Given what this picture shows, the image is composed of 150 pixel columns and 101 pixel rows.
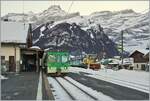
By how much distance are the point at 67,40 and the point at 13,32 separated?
2952cm

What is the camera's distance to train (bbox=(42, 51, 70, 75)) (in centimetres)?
4503

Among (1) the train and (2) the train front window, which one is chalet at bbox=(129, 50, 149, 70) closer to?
(1) the train

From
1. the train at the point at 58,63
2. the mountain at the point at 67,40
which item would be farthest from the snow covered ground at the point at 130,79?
the mountain at the point at 67,40

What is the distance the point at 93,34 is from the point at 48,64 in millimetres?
26910

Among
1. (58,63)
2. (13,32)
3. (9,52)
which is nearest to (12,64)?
(9,52)

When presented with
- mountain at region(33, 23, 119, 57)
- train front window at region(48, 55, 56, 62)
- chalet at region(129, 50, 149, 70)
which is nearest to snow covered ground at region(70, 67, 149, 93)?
train front window at region(48, 55, 56, 62)

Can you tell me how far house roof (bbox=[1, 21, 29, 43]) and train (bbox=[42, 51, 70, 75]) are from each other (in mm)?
10396

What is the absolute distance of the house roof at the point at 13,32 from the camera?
56188 mm

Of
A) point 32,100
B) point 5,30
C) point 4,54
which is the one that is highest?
point 5,30

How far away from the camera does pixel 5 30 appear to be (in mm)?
60531

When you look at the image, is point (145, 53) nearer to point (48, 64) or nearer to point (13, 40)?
point (13, 40)

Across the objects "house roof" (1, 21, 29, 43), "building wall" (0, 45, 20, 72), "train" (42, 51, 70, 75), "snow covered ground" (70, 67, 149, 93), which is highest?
"house roof" (1, 21, 29, 43)

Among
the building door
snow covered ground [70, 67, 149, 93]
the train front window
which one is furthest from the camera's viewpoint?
the building door

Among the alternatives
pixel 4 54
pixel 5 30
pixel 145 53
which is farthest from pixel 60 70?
pixel 145 53
